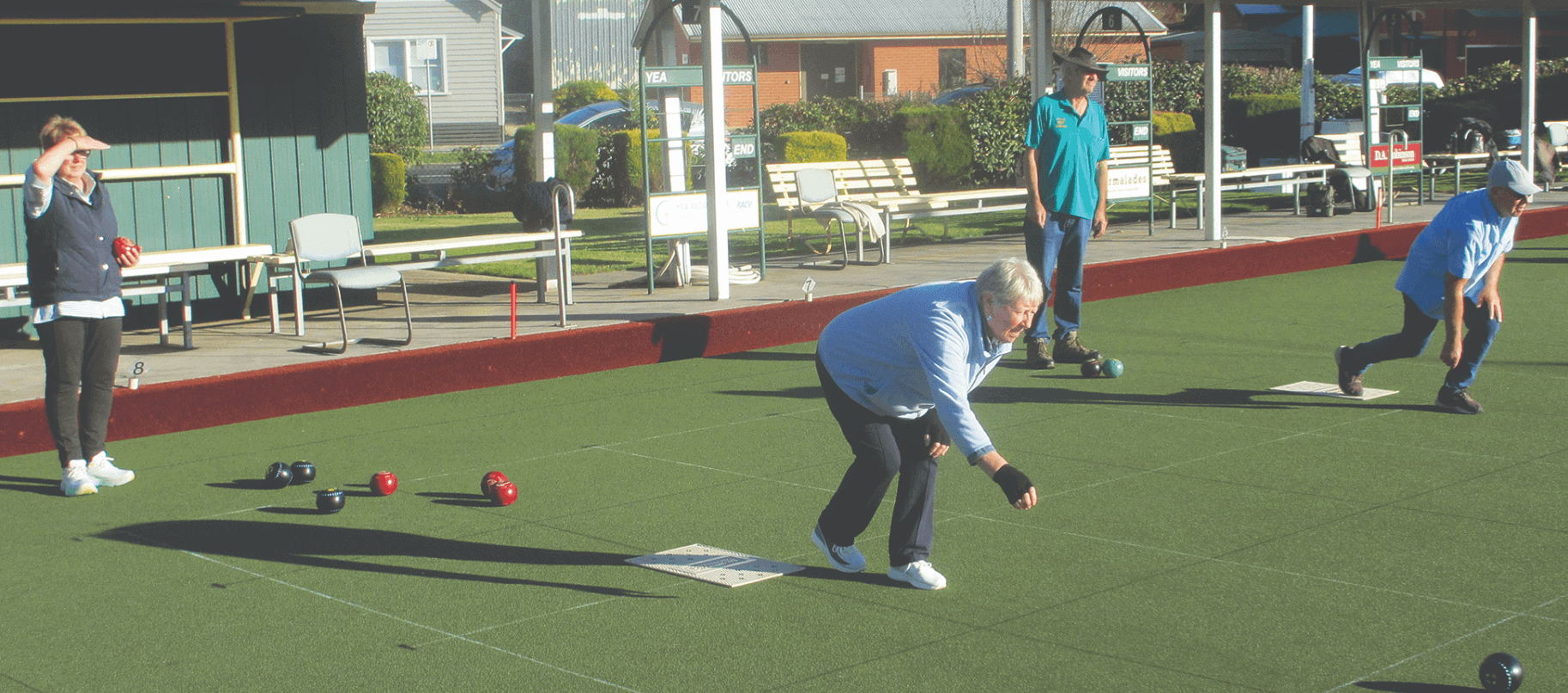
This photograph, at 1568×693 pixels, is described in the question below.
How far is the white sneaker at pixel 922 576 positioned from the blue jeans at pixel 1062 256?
12.9 ft

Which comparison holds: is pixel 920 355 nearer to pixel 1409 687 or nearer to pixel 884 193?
pixel 1409 687

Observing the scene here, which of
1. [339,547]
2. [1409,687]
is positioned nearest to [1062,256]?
[339,547]

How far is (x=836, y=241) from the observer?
1525cm

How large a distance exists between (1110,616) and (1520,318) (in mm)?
6801

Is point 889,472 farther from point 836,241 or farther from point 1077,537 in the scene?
point 836,241

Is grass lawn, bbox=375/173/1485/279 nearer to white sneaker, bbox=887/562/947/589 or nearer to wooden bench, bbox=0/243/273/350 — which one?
wooden bench, bbox=0/243/273/350

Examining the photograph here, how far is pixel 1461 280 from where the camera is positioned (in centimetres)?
659

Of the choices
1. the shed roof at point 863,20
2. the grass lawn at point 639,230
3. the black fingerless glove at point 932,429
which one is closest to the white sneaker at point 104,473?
the black fingerless glove at point 932,429

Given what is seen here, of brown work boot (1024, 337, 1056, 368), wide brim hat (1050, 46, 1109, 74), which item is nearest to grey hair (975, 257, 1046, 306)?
wide brim hat (1050, 46, 1109, 74)

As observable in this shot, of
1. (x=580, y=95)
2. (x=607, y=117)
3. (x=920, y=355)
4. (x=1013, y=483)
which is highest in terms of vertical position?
(x=580, y=95)

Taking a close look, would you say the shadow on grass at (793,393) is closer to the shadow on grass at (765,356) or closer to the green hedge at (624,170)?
the shadow on grass at (765,356)

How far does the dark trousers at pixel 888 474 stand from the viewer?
4.50 m

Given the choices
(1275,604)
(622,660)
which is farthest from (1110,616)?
(622,660)

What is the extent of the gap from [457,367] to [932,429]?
4383 mm
